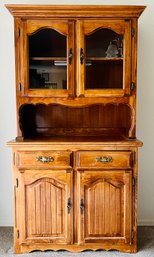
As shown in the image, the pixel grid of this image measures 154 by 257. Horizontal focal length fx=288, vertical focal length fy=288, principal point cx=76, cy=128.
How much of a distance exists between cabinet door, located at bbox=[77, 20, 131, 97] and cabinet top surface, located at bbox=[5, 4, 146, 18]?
56 mm

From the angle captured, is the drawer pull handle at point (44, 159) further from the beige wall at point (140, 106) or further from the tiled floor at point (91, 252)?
the tiled floor at point (91, 252)

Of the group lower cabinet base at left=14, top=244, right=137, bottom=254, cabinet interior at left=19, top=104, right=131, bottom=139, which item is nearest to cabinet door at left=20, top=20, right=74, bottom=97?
cabinet interior at left=19, top=104, right=131, bottom=139

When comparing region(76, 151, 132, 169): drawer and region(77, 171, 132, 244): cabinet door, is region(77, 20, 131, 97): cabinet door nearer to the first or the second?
region(76, 151, 132, 169): drawer

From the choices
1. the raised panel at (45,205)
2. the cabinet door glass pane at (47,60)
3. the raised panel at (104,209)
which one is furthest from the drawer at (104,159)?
the cabinet door glass pane at (47,60)

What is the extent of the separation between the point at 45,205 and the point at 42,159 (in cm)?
36

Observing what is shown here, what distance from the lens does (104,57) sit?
2.25 m

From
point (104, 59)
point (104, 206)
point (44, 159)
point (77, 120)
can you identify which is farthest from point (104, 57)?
point (104, 206)

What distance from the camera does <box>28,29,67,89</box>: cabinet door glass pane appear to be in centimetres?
220

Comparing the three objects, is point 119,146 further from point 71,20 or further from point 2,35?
point 2,35

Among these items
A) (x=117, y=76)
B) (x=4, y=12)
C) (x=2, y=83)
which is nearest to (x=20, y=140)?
(x=2, y=83)

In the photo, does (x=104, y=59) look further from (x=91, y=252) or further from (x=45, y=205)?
(x=91, y=252)

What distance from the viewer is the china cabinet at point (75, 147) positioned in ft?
7.07

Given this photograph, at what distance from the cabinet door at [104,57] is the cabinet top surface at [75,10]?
0.06 metres

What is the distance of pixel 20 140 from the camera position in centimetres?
222
